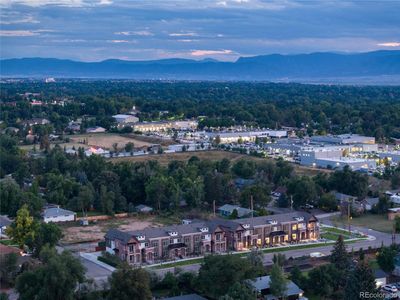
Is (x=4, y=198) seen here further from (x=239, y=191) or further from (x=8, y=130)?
(x=8, y=130)

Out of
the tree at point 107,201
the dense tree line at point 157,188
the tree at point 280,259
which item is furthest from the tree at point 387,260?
the tree at point 107,201

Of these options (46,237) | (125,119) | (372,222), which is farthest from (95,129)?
(46,237)

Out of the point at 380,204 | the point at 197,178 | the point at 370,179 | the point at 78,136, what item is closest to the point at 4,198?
the point at 197,178

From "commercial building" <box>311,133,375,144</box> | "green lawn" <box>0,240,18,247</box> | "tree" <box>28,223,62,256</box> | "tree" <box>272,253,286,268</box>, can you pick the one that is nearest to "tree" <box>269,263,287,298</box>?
"tree" <box>272,253,286,268</box>

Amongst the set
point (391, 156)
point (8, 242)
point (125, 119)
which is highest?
point (125, 119)

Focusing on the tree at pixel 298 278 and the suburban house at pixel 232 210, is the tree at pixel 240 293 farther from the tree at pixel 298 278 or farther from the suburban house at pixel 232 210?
the suburban house at pixel 232 210

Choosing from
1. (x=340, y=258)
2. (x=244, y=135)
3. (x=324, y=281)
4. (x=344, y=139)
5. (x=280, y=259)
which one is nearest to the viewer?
(x=324, y=281)

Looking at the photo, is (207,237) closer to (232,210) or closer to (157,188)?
(232,210)
